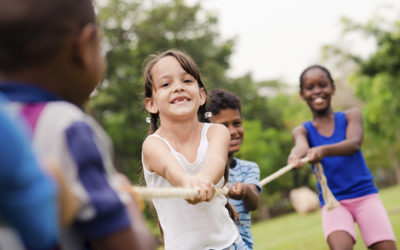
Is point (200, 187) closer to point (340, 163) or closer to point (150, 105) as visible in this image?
point (150, 105)

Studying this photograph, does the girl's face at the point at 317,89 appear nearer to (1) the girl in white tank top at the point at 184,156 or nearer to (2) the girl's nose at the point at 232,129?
(2) the girl's nose at the point at 232,129

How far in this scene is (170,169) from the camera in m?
2.48

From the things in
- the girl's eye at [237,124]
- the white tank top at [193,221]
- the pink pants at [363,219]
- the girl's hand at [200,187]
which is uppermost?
the girl's eye at [237,124]

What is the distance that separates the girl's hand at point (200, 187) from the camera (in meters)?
2.21

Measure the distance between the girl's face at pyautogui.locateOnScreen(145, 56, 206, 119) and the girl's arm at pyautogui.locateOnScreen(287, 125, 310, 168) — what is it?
148 centimetres

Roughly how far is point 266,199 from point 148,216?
1525cm

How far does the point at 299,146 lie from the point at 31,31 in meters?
3.59

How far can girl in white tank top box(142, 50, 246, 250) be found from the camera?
2.63 metres

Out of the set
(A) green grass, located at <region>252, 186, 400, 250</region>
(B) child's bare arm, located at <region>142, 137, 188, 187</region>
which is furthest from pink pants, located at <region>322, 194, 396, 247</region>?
(A) green grass, located at <region>252, 186, 400, 250</region>

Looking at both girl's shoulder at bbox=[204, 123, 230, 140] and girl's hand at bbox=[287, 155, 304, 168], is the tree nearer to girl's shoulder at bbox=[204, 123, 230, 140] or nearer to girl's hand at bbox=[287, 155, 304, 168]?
girl's hand at bbox=[287, 155, 304, 168]

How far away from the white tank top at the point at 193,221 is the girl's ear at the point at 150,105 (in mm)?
401

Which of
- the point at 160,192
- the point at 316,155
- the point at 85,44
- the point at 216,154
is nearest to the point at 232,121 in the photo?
the point at 316,155

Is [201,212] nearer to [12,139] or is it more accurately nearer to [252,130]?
[12,139]

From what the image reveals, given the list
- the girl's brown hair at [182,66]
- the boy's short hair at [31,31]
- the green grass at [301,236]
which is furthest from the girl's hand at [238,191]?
the green grass at [301,236]
